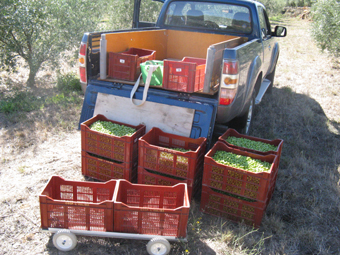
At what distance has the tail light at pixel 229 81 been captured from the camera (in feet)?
11.9

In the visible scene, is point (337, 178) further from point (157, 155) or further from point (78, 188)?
point (78, 188)

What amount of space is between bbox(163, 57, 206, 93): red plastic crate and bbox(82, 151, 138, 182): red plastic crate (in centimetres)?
106

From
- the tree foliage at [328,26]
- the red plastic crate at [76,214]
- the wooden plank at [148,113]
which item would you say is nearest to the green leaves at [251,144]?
the wooden plank at [148,113]

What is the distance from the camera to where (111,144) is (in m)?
3.71

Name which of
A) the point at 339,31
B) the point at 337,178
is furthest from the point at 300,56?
the point at 337,178

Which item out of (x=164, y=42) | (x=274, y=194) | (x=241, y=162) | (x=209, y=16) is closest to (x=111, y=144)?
(x=241, y=162)

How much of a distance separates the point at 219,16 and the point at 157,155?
3.30m

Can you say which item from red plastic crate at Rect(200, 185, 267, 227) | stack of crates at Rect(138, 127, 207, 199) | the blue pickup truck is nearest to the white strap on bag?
the blue pickup truck

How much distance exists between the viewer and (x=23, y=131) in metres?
5.22

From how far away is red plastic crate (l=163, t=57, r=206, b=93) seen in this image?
3926 mm

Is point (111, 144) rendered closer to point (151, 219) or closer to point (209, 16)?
point (151, 219)

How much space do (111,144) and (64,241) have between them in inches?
48.0

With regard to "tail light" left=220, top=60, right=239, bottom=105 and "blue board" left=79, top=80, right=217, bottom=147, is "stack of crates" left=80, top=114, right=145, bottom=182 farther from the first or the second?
"tail light" left=220, top=60, right=239, bottom=105

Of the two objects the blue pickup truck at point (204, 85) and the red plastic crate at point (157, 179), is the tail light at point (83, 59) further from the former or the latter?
the red plastic crate at point (157, 179)
